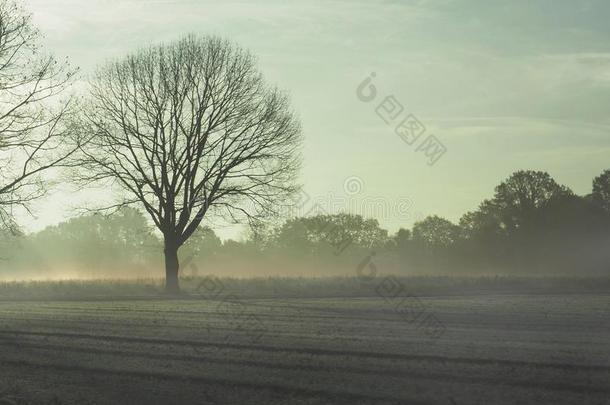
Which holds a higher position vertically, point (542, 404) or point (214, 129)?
point (214, 129)

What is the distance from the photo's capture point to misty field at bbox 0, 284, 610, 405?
9141 millimetres

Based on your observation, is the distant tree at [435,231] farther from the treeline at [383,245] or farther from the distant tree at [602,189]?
the distant tree at [602,189]

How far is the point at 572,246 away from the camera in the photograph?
69.4 m

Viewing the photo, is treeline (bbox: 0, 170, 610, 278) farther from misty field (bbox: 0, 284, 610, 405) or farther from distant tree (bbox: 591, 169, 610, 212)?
misty field (bbox: 0, 284, 610, 405)

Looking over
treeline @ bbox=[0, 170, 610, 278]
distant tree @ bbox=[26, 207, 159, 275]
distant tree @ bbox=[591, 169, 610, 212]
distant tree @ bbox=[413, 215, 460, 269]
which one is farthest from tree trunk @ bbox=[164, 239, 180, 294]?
distant tree @ bbox=[26, 207, 159, 275]

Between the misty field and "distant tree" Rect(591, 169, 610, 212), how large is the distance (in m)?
62.3

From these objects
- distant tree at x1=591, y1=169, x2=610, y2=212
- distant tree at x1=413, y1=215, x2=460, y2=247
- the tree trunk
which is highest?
distant tree at x1=591, y1=169, x2=610, y2=212

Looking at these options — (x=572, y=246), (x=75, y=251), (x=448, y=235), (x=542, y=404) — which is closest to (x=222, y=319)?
(x=542, y=404)

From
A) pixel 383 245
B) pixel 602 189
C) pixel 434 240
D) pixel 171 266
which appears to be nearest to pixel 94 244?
pixel 383 245

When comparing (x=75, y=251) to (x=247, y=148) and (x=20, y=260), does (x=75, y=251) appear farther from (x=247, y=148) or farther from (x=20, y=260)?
(x=247, y=148)

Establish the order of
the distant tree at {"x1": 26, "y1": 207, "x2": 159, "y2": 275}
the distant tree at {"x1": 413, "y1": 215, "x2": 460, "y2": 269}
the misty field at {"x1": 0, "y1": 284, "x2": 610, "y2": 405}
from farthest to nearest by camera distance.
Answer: the distant tree at {"x1": 26, "y1": 207, "x2": 159, "y2": 275}
the distant tree at {"x1": 413, "y1": 215, "x2": 460, "y2": 269}
the misty field at {"x1": 0, "y1": 284, "x2": 610, "y2": 405}

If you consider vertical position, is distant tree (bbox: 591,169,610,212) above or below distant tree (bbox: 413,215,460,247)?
above

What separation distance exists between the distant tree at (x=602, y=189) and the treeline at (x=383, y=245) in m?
0.11

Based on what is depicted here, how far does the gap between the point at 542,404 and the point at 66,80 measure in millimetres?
20666
